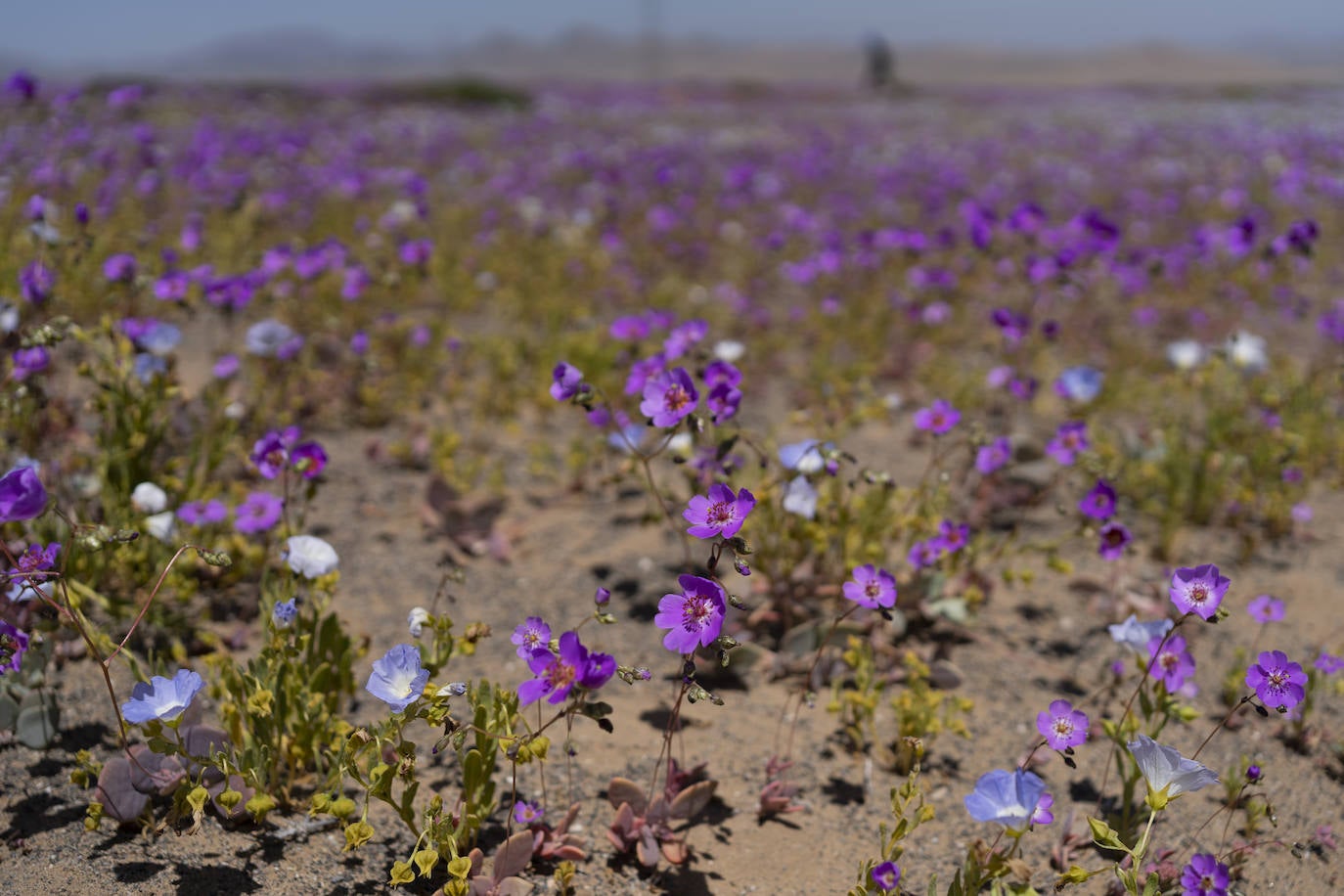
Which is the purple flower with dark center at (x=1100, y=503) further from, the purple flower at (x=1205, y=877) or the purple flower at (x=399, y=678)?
the purple flower at (x=399, y=678)

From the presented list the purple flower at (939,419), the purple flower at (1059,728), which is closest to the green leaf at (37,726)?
the purple flower at (1059,728)

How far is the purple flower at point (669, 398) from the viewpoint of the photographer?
250 centimetres

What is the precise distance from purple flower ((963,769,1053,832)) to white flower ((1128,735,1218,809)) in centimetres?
24

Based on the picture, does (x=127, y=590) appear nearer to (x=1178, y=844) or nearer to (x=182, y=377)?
(x=182, y=377)

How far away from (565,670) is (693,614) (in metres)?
0.31

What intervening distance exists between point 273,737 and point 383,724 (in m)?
0.61

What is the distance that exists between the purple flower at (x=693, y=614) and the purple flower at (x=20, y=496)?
1.41m

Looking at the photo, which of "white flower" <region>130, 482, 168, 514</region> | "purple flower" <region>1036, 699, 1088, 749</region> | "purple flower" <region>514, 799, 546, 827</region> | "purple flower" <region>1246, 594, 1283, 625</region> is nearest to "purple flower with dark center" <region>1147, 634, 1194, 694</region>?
"purple flower" <region>1036, 699, 1088, 749</region>

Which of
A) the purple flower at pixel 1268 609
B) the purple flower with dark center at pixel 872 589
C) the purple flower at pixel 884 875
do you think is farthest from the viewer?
the purple flower at pixel 1268 609

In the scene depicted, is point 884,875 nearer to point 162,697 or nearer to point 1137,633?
point 1137,633

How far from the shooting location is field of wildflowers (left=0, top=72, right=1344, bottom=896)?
2.20 m

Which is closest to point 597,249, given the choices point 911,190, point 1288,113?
point 911,190

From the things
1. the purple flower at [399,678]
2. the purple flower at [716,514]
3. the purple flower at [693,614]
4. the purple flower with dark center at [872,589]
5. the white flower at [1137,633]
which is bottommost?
the white flower at [1137,633]

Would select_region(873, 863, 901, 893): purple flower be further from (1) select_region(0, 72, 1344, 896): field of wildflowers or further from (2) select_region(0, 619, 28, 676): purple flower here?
(2) select_region(0, 619, 28, 676): purple flower
